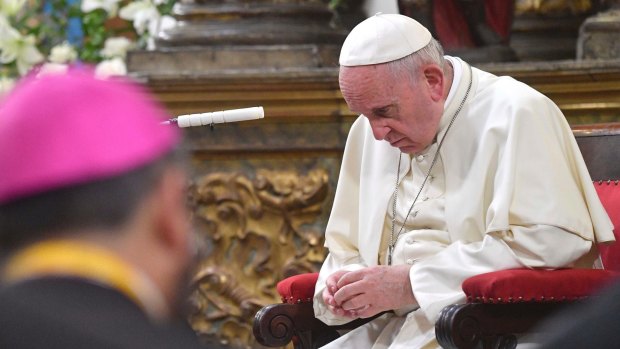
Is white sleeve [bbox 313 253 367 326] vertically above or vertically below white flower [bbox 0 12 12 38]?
below

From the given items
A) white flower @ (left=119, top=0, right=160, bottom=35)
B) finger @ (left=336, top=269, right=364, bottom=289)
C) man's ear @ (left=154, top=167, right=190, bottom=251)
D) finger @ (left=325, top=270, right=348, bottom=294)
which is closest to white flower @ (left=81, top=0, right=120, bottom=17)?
white flower @ (left=119, top=0, right=160, bottom=35)

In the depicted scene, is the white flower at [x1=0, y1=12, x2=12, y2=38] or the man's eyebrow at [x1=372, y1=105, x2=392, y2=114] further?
the white flower at [x1=0, y1=12, x2=12, y2=38]

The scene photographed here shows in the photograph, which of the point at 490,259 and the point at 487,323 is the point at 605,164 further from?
the point at 487,323

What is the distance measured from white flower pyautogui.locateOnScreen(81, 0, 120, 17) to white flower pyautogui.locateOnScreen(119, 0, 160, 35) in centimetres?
17

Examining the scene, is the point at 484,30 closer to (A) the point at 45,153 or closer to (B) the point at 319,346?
(B) the point at 319,346

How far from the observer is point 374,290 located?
3967 millimetres

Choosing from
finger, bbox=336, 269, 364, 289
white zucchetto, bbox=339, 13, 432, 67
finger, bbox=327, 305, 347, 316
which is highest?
white zucchetto, bbox=339, 13, 432, 67

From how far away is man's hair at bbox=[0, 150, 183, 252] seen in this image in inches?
63.7

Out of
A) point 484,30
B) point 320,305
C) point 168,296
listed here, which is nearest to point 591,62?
point 484,30

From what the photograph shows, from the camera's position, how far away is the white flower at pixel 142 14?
6.99m

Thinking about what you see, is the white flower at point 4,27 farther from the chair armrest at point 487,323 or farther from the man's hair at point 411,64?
the chair armrest at point 487,323

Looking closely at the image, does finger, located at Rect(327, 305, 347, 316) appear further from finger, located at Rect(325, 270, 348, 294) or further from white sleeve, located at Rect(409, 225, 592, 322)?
white sleeve, located at Rect(409, 225, 592, 322)

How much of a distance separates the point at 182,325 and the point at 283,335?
2.54m

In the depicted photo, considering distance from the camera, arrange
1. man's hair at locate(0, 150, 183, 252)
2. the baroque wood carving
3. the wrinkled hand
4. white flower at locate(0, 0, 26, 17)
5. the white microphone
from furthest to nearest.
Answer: white flower at locate(0, 0, 26, 17) → the baroque wood carving → the wrinkled hand → the white microphone → man's hair at locate(0, 150, 183, 252)
